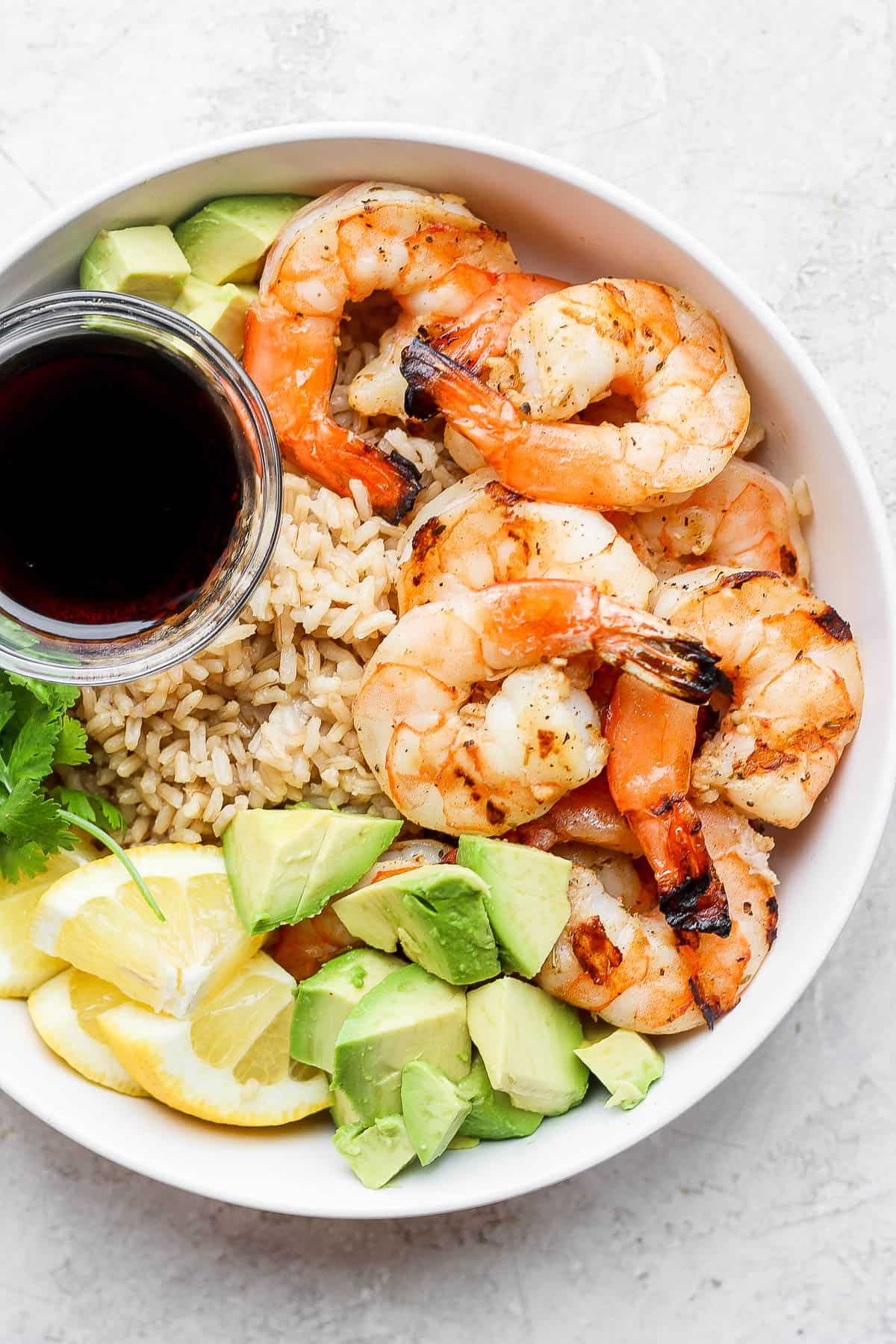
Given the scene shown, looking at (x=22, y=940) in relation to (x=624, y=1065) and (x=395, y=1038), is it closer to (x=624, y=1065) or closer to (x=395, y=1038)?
(x=395, y=1038)

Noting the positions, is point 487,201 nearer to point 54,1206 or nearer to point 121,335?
point 121,335

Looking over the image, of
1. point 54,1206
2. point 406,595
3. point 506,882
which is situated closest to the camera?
point 506,882

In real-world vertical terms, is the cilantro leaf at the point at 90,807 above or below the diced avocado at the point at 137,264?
below

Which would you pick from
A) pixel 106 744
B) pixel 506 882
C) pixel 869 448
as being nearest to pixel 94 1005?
pixel 106 744

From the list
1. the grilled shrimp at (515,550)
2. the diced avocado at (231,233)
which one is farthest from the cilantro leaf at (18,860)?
the diced avocado at (231,233)

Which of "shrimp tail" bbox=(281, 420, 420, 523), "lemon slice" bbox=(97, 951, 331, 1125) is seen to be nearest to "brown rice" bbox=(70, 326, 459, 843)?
"shrimp tail" bbox=(281, 420, 420, 523)

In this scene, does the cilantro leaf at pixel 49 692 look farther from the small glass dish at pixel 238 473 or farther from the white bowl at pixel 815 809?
the white bowl at pixel 815 809
